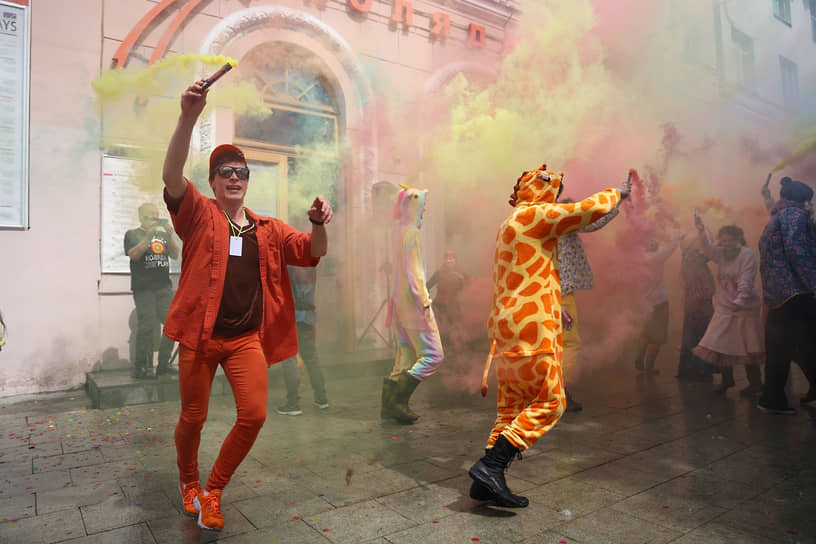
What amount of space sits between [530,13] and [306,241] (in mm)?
6795

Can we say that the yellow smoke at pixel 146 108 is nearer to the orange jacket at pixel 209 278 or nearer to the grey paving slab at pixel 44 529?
the orange jacket at pixel 209 278

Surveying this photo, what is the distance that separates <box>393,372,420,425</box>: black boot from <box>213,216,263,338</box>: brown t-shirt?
79.3 inches

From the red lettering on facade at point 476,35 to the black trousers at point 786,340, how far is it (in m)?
6.26

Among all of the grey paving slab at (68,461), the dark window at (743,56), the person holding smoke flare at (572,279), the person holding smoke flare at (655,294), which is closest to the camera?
the grey paving slab at (68,461)

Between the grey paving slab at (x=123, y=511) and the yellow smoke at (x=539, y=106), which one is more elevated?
the yellow smoke at (x=539, y=106)

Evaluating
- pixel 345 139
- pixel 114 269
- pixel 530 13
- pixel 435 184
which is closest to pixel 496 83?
pixel 530 13

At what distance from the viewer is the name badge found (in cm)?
269

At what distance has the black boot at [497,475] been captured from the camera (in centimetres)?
274

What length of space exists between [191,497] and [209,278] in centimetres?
111

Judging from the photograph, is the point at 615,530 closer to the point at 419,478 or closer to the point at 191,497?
the point at 419,478

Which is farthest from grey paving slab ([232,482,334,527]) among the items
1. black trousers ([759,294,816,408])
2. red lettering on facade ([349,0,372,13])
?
red lettering on facade ([349,0,372,13])

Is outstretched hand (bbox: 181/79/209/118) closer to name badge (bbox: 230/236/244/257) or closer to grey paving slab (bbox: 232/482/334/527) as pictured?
name badge (bbox: 230/236/244/257)

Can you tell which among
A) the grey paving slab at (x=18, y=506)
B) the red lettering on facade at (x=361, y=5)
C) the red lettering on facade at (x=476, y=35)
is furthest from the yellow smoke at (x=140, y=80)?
the grey paving slab at (x=18, y=506)

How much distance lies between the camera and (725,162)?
6641mm
